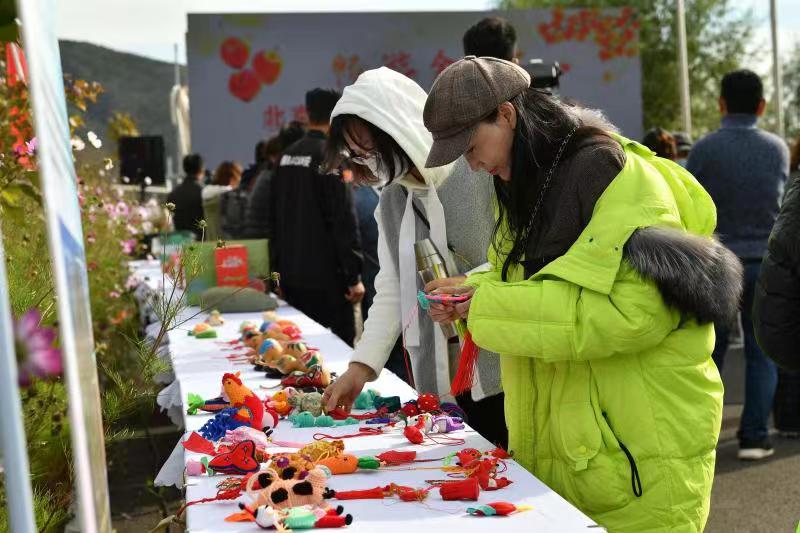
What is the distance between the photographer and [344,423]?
267 cm

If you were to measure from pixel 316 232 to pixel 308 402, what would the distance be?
10.0 ft

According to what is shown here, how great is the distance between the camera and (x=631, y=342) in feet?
6.61

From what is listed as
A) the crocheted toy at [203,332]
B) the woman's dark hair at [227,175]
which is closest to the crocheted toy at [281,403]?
the crocheted toy at [203,332]

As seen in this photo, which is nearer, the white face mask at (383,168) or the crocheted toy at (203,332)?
the white face mask at (383,168)

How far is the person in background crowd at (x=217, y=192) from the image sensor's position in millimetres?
9080

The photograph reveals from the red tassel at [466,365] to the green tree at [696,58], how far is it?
33946mm

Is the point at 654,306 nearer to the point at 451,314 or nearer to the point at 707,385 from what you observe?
the point at 707,385

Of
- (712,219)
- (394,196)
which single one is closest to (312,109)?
(394,196)

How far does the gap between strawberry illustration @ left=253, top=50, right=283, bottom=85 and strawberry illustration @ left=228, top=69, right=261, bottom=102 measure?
116mm

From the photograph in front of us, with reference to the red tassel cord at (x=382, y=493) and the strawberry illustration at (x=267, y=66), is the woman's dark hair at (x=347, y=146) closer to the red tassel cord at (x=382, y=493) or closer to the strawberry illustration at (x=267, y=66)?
the red tassel cord at (x=382, y=493)

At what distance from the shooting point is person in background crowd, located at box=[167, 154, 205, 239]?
987cm

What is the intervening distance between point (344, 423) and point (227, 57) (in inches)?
425

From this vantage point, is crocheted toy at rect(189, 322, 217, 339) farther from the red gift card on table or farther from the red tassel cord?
the red tassel cord

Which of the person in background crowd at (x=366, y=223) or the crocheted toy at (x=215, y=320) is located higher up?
the person in background crowd at (x=366, y=223)
